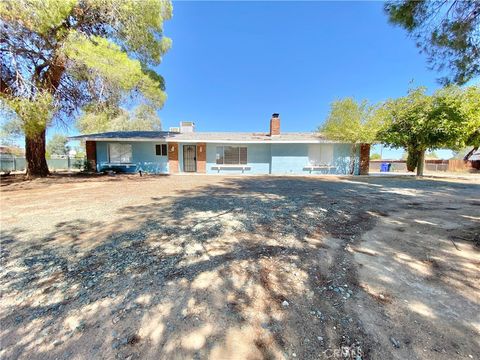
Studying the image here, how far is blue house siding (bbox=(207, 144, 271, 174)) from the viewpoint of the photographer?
15.2m

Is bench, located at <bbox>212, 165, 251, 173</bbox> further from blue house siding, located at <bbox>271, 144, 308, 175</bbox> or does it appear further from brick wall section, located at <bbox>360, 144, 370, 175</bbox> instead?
brick wall section, located at <bbox>360, 144, 370, 175</bbox>

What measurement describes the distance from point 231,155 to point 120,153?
7.45 meters

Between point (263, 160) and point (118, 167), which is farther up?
point (263, 160)

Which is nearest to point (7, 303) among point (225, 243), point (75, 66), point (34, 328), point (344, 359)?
point (34, 328)

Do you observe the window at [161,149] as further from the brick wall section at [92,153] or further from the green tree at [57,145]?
the green tree at [57,145]

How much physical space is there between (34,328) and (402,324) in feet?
9.74

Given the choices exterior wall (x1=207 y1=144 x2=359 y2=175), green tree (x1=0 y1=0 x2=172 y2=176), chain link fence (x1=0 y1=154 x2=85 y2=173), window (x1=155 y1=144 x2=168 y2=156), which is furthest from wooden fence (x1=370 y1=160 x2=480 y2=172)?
chain link fence (x1=0 y1=154 x2=85 y2=173)

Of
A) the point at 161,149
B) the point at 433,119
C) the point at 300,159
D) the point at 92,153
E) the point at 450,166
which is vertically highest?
the point at 433,119

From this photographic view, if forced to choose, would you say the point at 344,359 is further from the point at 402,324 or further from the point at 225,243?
the point at 225,243

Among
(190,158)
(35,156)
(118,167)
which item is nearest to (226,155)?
(190,158)

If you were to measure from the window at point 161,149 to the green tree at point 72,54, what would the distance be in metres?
4.62

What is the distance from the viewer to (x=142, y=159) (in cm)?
1498

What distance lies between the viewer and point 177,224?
Answer: 4.12 m

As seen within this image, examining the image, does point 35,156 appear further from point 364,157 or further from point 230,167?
point 364,157
